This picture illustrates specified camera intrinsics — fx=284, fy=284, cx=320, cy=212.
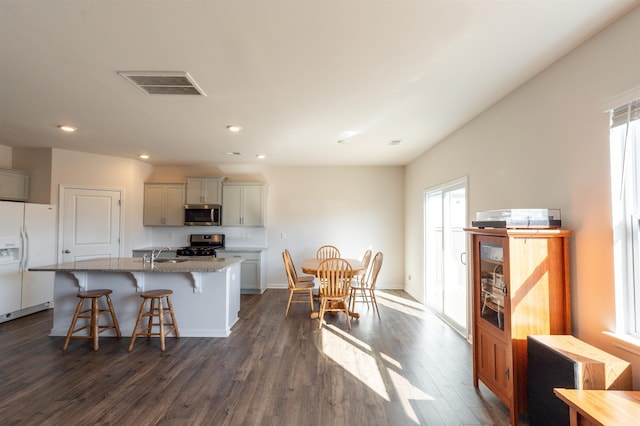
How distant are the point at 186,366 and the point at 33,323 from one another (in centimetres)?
284

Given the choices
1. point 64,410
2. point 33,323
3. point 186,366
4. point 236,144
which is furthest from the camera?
point 236,144

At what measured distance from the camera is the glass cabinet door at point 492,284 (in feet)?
6.81

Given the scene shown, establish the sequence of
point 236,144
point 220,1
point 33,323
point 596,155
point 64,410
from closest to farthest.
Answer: point 220,1
point 596,155
point 64,410
point 33,323
point 236,144

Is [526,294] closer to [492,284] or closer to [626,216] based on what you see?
[492,284]

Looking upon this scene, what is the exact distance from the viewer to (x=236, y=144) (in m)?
4.45

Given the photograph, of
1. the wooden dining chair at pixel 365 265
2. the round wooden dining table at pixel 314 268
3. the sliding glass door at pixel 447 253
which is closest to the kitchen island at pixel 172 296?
the round wooden dining table at pixel 314 268

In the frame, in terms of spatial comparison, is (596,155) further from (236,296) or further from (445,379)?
(236,296)

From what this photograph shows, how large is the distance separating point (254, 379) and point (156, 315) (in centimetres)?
144

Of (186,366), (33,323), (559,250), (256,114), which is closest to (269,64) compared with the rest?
(256,114)

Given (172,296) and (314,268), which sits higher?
(314,268)

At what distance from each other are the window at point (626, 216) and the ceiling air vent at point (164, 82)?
3022mm

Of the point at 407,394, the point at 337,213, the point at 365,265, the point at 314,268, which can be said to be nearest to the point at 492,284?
the point at 407,394

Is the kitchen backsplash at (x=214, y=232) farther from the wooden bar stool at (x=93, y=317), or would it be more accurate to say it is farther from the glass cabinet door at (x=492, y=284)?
the glass cabinet door at (x=492, y=284)

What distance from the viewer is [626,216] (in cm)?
167
